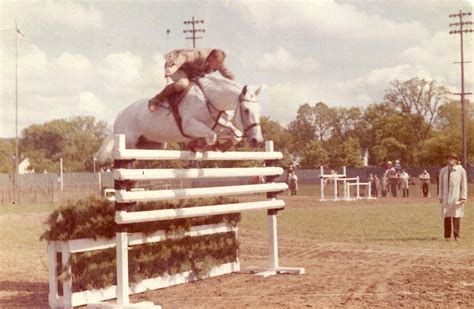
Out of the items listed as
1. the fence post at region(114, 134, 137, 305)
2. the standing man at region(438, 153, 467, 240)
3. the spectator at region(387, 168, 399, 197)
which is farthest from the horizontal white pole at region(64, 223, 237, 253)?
the spectator at region(387, 168, 399, 197)

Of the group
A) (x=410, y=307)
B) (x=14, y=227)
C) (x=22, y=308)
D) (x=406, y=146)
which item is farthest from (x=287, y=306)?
(x=406, y=146)

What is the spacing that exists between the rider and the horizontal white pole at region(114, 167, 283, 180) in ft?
3.72

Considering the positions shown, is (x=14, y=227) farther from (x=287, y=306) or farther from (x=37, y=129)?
(x=37, y=129)

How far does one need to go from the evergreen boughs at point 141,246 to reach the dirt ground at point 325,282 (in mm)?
339

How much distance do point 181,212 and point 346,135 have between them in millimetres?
93773

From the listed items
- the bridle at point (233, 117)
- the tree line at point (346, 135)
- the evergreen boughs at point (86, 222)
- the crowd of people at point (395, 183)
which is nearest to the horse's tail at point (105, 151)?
the evergreen boughs at point (86, 222)

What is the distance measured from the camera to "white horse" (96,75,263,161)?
8.71 m

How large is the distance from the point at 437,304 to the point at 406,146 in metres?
85.8

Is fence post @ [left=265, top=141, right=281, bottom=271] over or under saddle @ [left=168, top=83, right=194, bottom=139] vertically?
under

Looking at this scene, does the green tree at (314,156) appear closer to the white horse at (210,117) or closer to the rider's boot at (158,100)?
the white horse at (210,117)

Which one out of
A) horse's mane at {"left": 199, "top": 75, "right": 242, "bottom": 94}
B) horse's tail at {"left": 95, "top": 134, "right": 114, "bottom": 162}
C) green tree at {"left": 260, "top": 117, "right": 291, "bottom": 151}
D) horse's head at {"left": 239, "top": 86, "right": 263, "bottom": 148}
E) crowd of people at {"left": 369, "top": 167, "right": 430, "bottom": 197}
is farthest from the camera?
green tree at {"left": 260, "top": 117, "right": 291, "bottom": 151}

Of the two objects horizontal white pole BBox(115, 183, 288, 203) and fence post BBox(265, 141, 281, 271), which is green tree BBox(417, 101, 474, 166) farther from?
horizontal white pole BBox(115, 183, 288, 203)

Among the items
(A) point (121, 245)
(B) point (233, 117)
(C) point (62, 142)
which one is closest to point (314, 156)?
(C) point (62, 142)

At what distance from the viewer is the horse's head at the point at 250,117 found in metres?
8.50
